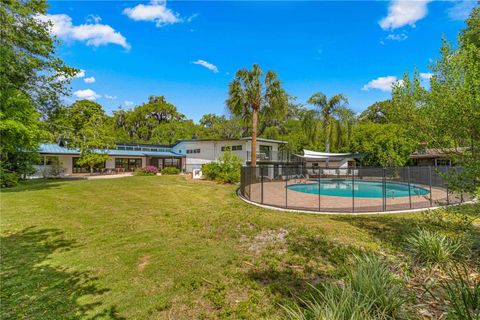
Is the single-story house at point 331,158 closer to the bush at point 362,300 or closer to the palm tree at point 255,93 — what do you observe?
the palm tree at point 255,93

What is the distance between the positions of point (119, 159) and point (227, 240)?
29.8 meters

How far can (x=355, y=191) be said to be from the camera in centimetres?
1923

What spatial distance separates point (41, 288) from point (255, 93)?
18.4 m

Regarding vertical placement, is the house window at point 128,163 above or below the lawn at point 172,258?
above

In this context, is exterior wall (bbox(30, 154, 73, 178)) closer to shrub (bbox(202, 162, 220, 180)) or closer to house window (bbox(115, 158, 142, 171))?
house window (bbox(115, 158, 142, 171))

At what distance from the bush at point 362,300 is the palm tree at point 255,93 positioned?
1633cm

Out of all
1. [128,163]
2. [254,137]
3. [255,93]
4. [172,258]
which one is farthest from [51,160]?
[172,258]

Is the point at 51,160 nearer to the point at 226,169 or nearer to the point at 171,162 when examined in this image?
the point at 171,162

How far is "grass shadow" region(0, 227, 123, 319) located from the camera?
3.16 m

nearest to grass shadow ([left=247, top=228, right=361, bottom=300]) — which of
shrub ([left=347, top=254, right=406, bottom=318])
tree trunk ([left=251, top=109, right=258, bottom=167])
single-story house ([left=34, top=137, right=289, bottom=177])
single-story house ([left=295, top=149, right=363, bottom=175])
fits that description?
shrub ([left=347, top=254, right=406, bottom=318])

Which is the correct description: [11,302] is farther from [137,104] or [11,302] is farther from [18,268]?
[137,104]

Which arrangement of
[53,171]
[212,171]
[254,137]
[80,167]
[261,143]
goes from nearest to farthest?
[254,137]
[212,171]
[53,171]
[261,143]
[80,167]

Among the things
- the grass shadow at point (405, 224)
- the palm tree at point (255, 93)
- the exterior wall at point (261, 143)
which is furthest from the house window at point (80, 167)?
the grass shadow at point (405, 224)

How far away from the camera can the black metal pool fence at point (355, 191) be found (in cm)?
1002
